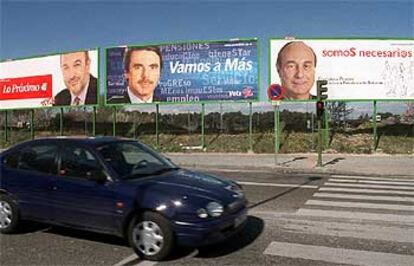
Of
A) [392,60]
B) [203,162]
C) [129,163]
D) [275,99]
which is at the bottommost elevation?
[203,162]

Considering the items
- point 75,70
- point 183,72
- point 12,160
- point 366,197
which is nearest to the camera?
point 12,160

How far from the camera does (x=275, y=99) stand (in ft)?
60.7

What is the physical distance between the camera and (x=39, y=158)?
679 centimetres

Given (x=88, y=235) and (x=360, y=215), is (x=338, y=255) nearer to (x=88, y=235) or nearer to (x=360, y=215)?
(x=360, y=215)

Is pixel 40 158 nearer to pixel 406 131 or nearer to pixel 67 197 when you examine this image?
pixel 67 197

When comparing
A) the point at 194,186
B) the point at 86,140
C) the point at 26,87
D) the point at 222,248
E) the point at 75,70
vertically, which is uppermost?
the point at 75,70

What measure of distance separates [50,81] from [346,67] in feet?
55.1

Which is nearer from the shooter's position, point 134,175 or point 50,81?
point 134,175

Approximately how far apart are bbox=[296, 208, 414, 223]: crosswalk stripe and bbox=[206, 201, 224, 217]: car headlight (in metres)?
3.14

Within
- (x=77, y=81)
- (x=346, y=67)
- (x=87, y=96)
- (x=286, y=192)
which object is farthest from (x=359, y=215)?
(x=77, y=81)

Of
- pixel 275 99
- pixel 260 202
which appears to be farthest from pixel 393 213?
pixel 275 99

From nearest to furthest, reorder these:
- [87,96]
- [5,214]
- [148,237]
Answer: [148,237], [5,214], [87,96]

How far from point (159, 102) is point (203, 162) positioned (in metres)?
7.22

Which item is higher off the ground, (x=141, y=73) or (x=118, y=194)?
(x=141, y=73)
